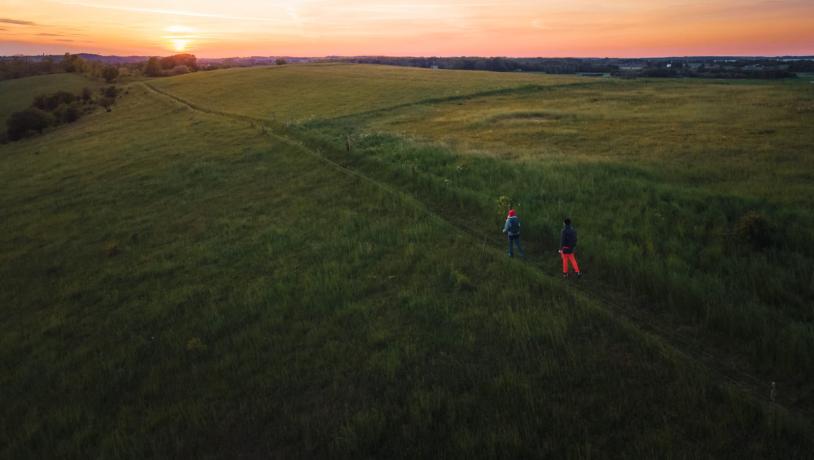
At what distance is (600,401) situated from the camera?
8.19m

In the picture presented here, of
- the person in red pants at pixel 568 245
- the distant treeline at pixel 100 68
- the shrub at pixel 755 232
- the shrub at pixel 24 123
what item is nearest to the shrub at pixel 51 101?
the shrub at pixel 24 123

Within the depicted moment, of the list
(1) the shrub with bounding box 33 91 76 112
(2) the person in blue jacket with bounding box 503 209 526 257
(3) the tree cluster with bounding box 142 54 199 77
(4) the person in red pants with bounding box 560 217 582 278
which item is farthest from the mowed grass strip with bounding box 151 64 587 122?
(4) the person in red pants with bounding box 560 217 582 278

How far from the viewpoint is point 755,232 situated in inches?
519

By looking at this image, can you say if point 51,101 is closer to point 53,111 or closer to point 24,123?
point 53,111

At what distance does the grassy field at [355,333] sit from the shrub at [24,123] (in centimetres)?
4723

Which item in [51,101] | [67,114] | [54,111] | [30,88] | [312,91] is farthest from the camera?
[30,88]

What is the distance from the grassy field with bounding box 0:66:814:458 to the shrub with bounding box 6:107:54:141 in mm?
47231

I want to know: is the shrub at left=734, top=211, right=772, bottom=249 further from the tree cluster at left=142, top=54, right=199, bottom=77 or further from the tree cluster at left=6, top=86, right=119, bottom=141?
the tree cluster at left=142, top=54, right=199, bottom=77

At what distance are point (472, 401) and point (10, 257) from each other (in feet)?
76.3

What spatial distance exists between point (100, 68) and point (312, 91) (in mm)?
88191

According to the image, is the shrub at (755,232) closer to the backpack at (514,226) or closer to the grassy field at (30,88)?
the backpack at (514,226)

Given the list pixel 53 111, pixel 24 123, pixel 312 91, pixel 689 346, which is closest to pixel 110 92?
pixel 53 111

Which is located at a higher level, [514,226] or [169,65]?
[169,65]

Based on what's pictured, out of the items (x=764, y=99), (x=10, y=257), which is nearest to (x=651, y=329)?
(x=10, y=257)
